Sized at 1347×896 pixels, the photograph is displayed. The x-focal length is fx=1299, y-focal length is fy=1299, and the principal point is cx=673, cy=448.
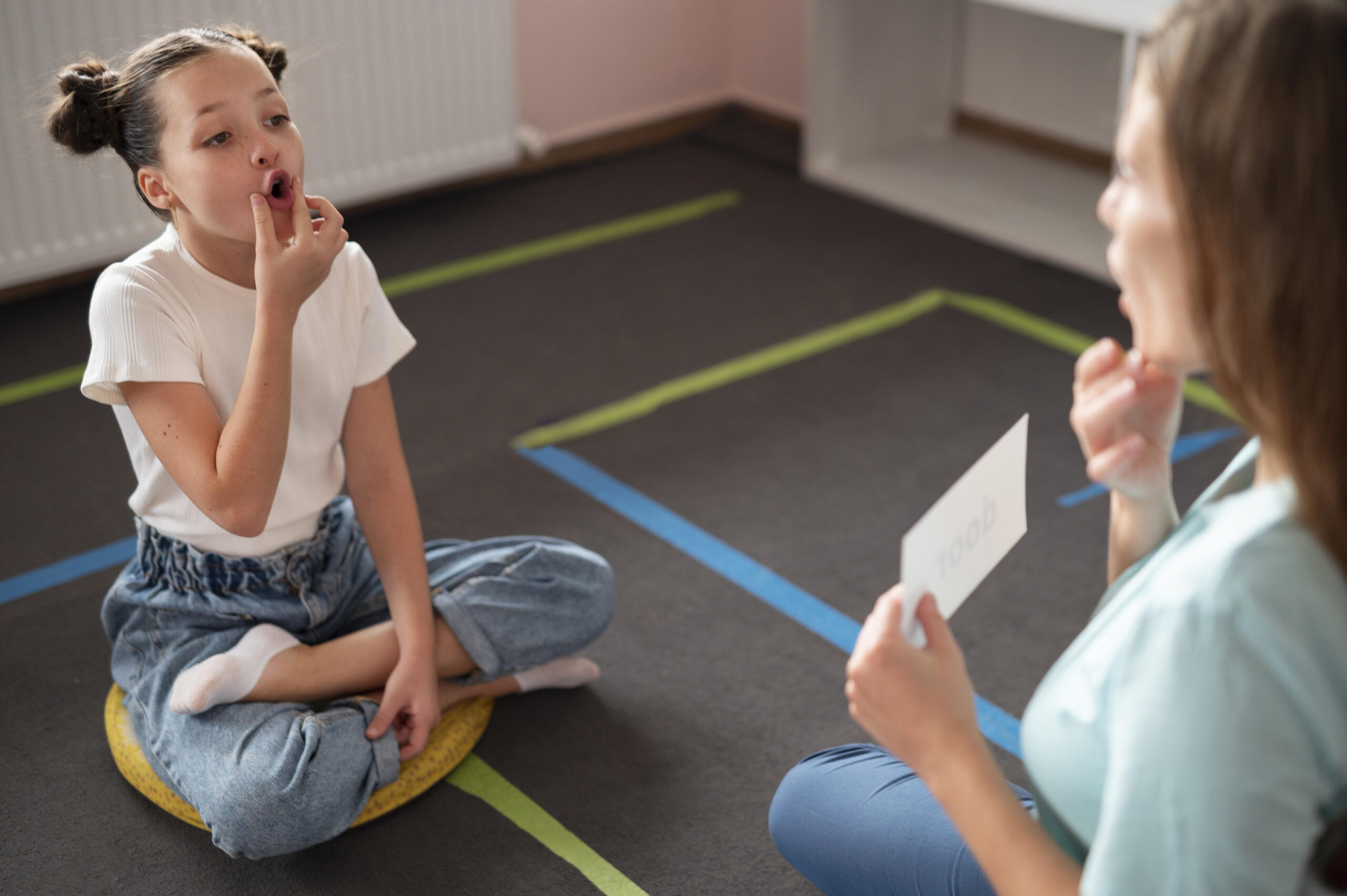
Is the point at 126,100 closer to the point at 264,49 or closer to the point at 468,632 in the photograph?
the point at 264,49

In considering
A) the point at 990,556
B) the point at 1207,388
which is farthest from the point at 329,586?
the point at 1207,388

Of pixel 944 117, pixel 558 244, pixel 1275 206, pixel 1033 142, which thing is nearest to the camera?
pixel 1275 206

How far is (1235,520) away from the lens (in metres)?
0.71

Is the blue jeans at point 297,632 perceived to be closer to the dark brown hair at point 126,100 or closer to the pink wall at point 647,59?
the dark brown hair at point 126,100

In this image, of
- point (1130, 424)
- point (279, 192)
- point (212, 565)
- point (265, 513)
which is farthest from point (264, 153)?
point (1130, 424)

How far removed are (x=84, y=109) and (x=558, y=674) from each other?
0.86 metres

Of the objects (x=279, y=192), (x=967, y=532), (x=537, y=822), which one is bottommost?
(x=537, y=822)

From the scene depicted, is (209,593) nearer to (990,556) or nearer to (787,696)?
(787,696)

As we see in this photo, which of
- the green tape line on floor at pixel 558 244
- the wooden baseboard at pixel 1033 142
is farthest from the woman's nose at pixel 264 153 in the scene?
the wooden baseboard at pixel 1033 142

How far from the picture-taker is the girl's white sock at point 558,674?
1675 mm

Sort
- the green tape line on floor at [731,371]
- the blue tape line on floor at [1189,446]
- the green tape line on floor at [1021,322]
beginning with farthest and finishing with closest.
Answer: the green tape line on floor at [1021,322] < the green tape line on floor at [731,371] < the blue tape line on floor at [1189,446]

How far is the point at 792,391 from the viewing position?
2.49 m

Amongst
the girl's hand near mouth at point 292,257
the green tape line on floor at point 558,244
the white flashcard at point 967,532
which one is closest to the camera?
the white flashcard at point 967,532

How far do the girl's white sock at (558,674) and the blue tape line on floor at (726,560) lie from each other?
0.32 m
